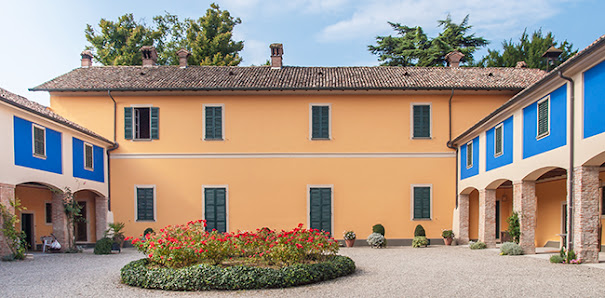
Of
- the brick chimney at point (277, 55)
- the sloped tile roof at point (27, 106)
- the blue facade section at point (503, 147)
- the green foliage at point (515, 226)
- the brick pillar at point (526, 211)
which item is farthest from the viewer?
A: the brick chimney at point (277, 55)

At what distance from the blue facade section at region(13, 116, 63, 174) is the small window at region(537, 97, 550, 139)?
1513 centimetres

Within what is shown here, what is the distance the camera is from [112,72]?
22297mm

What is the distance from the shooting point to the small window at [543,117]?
12.8 metres

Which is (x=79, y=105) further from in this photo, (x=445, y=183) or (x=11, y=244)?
Answer: (x=445, y=183)

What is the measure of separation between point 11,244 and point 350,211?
12.2 m

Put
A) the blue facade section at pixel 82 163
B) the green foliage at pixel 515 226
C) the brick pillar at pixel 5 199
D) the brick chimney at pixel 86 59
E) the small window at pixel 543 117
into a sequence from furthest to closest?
1. the brick chimney at pixel 86 59
2. the blue facade section at pixel 82 163
3. the green foliage at pixel 515 226
4. the brick pillar at pixel 5 199
5. the small window at pixel 543 117

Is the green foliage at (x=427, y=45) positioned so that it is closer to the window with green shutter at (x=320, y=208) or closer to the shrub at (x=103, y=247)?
the window with green shutter at (x=320, y=208)

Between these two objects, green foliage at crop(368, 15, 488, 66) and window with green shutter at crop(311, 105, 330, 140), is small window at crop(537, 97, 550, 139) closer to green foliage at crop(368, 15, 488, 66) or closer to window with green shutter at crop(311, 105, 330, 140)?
window with green shutter at crop(311, 105, 330, 140)

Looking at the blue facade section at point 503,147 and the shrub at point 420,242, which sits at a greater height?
the blue facade section at point 503,147

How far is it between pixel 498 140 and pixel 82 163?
15187mm

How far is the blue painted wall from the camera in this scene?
33.6 feet

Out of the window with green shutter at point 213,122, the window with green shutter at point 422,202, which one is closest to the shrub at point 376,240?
the window with green shutter at point 422,202

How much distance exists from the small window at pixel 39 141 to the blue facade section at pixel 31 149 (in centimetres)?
13

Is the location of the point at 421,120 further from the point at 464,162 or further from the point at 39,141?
the point at 39,141
